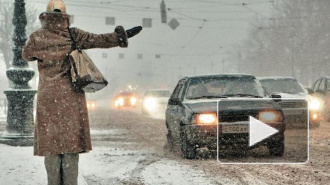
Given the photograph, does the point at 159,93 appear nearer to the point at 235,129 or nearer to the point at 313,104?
the point at 313,104

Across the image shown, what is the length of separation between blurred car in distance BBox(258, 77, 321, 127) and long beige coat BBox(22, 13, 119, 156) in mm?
11118

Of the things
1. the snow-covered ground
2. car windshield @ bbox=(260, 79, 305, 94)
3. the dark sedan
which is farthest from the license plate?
car windshield @ bbox=(260, 79, 305, 94)

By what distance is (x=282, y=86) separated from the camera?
17125 millimetres

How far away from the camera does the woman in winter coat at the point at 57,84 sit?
4.50 meters

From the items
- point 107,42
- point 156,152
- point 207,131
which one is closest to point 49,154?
point 107,42

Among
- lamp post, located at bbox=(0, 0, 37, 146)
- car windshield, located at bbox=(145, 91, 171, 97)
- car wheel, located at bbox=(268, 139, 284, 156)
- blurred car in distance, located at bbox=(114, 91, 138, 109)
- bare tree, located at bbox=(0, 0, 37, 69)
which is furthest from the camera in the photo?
bare tree, located at bbox=(0, 0, 37, 69)

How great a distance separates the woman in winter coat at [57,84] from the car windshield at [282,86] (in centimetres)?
1279

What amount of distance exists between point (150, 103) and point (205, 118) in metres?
20.7

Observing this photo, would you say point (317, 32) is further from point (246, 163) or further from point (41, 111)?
point (41, 111)

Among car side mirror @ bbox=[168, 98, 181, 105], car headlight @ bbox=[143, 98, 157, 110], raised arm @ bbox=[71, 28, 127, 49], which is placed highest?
raised arm @ bbox=[71, 28, 127, 49]

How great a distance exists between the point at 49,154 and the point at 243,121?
5303 mm
